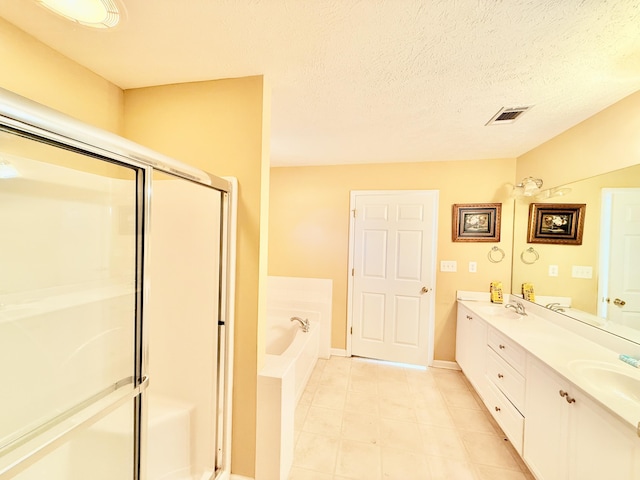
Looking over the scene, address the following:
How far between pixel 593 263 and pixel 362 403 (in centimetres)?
205

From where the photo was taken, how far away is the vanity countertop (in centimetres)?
100

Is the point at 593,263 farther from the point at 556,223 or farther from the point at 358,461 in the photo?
the point at 358,461

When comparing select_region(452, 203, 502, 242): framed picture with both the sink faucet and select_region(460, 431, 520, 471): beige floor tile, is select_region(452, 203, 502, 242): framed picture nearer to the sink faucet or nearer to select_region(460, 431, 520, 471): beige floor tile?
the sink faucet

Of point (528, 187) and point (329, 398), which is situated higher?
point (528, 187)

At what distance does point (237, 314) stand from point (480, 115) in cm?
211

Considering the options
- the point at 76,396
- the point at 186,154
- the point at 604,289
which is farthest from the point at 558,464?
the point at 186,154

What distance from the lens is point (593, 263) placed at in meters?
1.70

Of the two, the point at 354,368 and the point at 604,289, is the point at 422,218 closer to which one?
the point at 604,289

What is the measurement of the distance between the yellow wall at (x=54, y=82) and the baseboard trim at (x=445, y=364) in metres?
3.54

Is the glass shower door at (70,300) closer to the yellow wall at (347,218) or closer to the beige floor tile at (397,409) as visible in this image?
the beige floor tile at (397,409)

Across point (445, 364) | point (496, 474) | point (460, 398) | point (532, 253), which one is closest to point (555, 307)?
point (532, 253)

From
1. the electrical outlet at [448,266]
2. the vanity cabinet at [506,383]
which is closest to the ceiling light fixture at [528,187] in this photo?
the electrical outlet at [448,266]

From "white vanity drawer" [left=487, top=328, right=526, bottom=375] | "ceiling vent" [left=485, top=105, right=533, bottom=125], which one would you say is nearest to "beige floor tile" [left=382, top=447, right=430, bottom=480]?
"white vanity drawer" [left=487, top=328, right=526, bottom=375]

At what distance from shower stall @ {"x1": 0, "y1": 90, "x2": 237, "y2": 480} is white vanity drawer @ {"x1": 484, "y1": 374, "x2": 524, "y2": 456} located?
5.86ft
